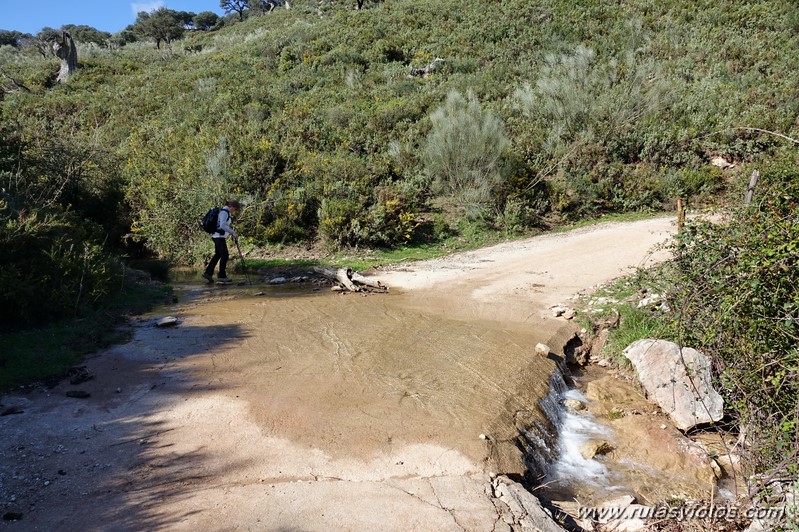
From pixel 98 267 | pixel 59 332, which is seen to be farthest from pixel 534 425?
pixel 98 267

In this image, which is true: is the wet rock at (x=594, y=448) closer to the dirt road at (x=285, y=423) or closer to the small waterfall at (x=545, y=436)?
the small waterfall at (x=545, y=436)

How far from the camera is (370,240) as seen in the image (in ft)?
43.5

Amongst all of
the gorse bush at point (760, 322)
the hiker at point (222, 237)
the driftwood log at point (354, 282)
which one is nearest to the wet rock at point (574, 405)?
the gorse bush at point (760, 322)

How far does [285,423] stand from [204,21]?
230ft

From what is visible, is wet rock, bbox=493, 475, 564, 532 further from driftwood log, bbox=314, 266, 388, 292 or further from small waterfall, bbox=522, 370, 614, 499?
driftwood log, bbox=314, 266, 388, 292

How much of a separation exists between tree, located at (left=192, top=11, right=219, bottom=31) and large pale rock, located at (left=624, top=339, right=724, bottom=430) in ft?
224

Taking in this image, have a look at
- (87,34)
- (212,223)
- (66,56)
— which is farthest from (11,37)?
(212,223)

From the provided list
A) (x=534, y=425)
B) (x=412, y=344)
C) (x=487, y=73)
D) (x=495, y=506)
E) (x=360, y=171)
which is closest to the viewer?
(x=495, y=506)

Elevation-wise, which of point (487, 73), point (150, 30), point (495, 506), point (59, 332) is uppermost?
point (150, 30)

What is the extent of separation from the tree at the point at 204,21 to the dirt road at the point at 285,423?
65122 mm

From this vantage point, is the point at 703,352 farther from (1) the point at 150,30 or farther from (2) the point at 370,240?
(1) the point at 150,30

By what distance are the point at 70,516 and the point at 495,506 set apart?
9.93 ft

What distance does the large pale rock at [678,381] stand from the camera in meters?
5.32

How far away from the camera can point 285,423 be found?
453 cm
